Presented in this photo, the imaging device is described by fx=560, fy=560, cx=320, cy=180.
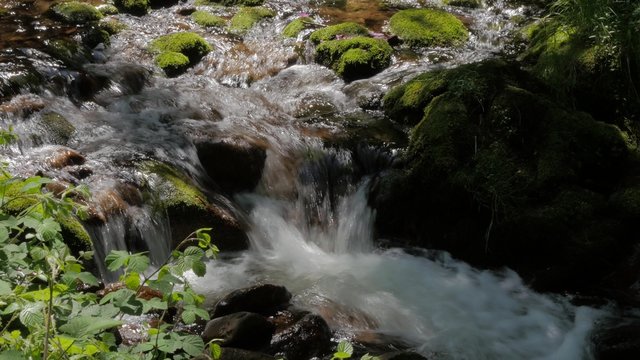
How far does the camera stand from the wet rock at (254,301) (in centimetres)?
430

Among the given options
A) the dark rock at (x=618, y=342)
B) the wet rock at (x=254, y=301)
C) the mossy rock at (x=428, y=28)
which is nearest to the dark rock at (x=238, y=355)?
the wet rock at (x=254, y=301)

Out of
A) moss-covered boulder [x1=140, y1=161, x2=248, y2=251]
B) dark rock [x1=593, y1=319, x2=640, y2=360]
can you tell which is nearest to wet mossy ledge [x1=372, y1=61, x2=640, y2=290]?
dark rock [x1=593, y1=319, x2=640, y2=360]

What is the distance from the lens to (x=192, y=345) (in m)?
1.88

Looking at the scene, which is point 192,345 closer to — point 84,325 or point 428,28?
point 84,325

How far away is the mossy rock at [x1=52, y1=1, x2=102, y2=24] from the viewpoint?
33.7ft

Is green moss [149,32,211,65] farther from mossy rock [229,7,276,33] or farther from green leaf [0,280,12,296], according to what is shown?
green leaf [0,280,12,296]

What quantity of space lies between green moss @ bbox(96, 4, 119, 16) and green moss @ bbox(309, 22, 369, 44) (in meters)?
4.22

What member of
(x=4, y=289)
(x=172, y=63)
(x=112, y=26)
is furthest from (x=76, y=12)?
(x=4, y=289)

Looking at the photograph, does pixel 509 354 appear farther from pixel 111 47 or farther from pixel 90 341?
pixel 111 47

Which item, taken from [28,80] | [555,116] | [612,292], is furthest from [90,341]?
[28,80]

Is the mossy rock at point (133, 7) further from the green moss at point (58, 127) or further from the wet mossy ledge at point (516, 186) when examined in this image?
the wet mossy ledge at point (516, 186)

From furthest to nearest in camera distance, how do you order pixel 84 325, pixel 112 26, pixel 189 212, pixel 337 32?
1. pixel 112 26
2. pixel 337 32
3. pixel 189 212
4. pixel 84 325

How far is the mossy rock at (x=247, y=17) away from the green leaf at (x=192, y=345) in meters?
9.44

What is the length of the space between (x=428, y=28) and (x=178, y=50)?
4.41 metres
